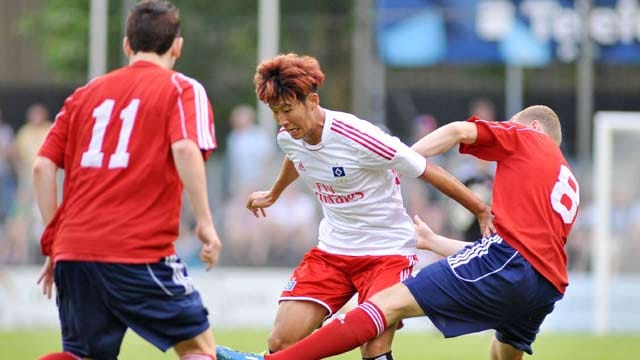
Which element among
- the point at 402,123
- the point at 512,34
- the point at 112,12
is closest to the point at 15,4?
the point at 112,12

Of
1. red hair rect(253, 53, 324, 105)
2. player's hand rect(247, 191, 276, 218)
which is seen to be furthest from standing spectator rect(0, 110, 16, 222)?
red hair rect(253, 53, 324, 105)

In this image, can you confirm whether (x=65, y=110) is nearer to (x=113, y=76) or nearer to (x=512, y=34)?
(x=113, y=76)

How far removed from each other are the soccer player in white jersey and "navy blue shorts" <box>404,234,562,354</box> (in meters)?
0.22

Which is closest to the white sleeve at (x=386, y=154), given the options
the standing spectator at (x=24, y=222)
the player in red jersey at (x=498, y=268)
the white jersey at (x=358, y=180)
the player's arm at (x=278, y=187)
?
the white jersey at (x=358, y=180)

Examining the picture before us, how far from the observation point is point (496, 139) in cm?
715

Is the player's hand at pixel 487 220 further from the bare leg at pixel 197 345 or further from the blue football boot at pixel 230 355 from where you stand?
the bare leg at pixel 197 345

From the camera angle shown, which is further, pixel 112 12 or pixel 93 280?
pixel 112 12

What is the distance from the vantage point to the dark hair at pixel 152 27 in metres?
6.19

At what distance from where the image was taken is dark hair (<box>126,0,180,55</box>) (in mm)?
6191

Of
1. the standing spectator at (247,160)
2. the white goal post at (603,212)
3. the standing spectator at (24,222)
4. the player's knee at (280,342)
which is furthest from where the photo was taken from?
the standing spectator at (247,160)

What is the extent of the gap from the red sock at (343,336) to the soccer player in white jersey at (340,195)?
0.67 ft

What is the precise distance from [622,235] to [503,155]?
911 centimetres

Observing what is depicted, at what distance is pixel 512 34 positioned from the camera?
19.3 m

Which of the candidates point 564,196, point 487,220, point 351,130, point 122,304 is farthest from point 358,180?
point 122,304
